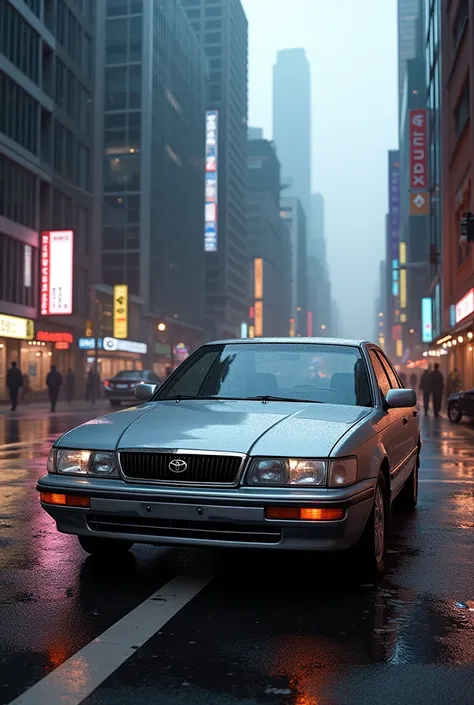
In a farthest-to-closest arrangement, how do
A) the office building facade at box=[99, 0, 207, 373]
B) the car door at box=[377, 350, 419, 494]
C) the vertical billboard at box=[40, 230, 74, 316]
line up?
the office building facade at box=[99, 0, 207, 373]
the vertical billboard at box=[40, 230, 74, 316]
the car door at box=[377, 350, 419, 494]

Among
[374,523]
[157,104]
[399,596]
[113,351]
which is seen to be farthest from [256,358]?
[157,104]

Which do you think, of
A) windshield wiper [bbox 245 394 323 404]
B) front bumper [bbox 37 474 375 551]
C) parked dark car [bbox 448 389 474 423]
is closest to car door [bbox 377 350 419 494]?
windshield wiper [bbox 245 394 323 404]

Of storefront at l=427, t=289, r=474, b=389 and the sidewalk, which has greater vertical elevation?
storefront at l=427, t=289, r=474, b=389

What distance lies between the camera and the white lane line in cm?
317

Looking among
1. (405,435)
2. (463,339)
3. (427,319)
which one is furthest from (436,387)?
(427,319)

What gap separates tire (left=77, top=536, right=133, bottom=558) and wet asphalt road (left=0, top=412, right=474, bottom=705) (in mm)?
87

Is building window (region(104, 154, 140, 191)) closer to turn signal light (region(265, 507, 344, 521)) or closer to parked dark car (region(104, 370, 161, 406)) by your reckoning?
parked dark car (region(104, 370, 161, 406))

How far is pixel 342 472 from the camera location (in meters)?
4.56

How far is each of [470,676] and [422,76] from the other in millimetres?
113165

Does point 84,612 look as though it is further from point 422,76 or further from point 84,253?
point 422,76

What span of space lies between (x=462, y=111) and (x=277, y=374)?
33.6 m

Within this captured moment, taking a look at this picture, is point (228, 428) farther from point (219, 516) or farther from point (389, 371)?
point (389, 371)

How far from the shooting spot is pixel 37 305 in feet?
139

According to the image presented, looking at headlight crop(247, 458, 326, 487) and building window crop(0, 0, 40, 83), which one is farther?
building window crop(0, 0, 40, 83)
